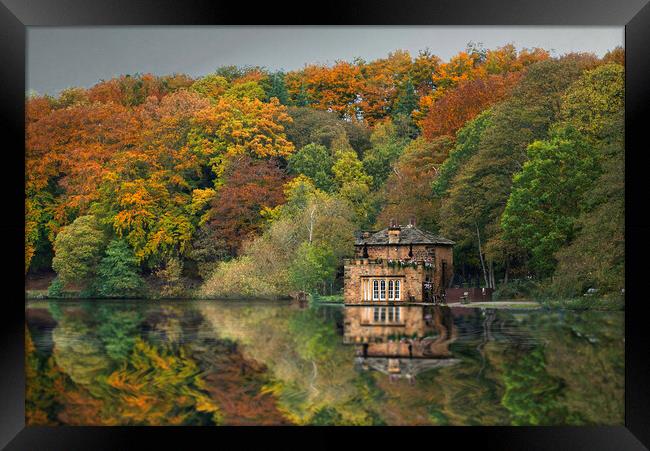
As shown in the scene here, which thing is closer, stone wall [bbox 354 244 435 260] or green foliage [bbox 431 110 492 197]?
stone wall [bbox 354 244 435 260]

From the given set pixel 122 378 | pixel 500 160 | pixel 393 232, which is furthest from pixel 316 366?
pixel 500 160

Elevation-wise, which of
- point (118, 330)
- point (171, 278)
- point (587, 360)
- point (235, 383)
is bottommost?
point (235, 383)

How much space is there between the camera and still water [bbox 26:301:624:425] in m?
13.2

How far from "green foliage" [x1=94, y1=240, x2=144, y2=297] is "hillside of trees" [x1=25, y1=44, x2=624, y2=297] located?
26 mm

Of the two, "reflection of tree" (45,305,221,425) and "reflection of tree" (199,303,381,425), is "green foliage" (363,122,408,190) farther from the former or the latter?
"reflection of tree" (45,305,221,425)

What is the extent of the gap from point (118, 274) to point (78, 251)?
0.84 metres

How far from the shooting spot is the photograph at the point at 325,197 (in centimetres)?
1695

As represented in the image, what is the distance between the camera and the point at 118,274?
716 inches

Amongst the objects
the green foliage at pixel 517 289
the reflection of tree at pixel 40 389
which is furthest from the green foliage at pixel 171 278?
the green foliage at pixel 517 289

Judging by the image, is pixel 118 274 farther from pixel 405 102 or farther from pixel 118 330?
pixel 405 102

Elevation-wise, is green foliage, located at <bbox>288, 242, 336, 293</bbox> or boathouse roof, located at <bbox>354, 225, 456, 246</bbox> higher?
boathouse roof, located at <bbox>354, 225, 456, 246</bbox>

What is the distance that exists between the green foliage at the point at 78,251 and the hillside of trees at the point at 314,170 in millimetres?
27

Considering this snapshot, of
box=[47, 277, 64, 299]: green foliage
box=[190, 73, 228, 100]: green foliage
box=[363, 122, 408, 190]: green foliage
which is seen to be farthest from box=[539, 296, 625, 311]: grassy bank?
box=[47, 277, 64, 299]: green foliage
